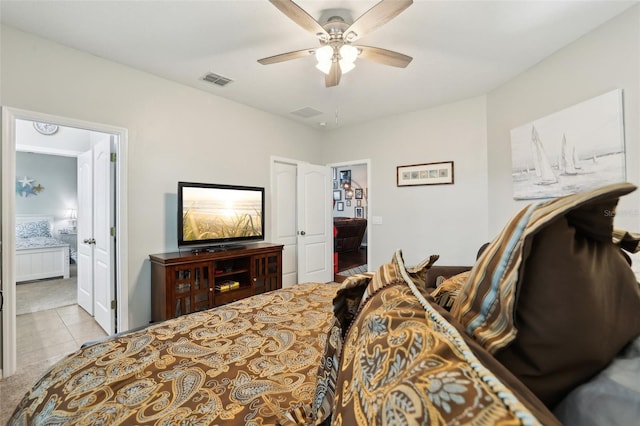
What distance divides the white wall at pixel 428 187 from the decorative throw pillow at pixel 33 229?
721cm

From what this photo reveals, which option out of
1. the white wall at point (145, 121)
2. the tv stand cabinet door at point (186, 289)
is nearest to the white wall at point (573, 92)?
the white wall at point (145, 121)

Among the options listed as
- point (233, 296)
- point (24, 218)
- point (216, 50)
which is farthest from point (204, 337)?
point (24, 218)

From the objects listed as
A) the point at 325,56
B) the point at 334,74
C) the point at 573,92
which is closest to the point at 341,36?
the point at 325,56

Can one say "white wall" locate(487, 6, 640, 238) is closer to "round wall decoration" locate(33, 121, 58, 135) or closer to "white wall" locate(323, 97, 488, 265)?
"white wall" locate(323, 97, 488, 265)

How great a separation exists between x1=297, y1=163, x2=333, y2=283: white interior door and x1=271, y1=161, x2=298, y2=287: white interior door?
0.11 meters

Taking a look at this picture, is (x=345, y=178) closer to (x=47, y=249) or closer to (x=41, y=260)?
(x=47, y=249)

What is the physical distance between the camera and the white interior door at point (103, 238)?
9.52 feet

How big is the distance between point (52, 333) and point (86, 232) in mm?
1202

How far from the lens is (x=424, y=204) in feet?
13.5

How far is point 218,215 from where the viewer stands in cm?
339

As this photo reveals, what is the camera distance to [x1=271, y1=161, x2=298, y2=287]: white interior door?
4.34 metres

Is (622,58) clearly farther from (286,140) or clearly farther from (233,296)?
(233,296)

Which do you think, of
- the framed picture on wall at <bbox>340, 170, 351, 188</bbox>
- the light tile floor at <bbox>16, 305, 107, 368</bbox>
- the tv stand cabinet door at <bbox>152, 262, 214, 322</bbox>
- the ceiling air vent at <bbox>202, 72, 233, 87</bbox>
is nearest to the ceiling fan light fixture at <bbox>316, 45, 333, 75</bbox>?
the ceiling air vent at <bbox>202, 72, 233, 87</bbox>

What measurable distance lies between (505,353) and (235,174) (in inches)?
147
